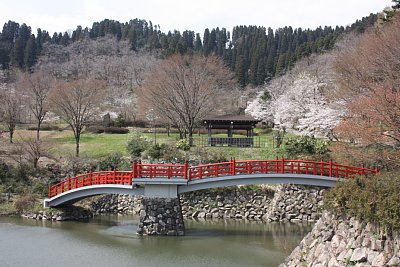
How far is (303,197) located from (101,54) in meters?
64.4

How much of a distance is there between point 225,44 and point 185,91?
75689 mm

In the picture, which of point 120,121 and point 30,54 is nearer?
point 120,121

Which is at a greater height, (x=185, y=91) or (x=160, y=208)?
(x=185, y=91)

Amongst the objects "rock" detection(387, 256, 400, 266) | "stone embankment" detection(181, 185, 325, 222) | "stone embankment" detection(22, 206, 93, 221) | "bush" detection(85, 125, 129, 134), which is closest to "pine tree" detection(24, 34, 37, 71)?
"bush" detection(85, 125, 129, 134)

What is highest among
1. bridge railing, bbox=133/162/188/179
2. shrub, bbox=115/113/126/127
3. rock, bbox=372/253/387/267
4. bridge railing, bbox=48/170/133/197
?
shrub, bbox=115/113/126/127

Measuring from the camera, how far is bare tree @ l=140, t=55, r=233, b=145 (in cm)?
3900

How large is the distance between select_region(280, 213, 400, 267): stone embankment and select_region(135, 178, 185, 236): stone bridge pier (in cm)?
770

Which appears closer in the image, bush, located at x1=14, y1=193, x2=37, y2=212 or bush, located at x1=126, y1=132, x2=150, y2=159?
bush, located at x1=14, y1=193, x2=37, y2=212

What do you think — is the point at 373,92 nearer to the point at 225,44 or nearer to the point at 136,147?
the point at 136,147

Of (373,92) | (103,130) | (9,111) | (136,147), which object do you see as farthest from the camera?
(103,130)

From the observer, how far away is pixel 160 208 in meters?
23.5

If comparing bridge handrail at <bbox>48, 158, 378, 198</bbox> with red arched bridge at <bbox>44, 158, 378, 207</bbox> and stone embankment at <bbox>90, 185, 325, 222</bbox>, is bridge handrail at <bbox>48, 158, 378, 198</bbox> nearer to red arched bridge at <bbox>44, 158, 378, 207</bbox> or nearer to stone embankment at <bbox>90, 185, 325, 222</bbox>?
red arched bridge at <bbox>44, 158, 378, 207</bbox>

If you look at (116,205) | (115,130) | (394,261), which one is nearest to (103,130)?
(115,130)

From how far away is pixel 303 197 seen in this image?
28.4 m
